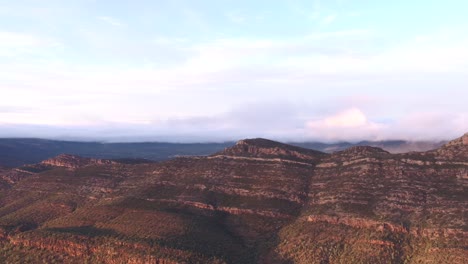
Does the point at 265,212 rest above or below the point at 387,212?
below

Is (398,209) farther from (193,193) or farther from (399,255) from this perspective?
(193,193)

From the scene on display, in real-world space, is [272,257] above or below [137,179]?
below

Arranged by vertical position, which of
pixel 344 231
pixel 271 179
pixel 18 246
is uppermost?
pixel 271 179

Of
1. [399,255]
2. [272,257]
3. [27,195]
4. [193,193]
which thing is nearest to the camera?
[399,255]

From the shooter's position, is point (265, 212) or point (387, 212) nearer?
point (387, 212)

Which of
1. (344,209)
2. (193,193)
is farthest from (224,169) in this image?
(344,209)

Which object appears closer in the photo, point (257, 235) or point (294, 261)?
point (294, 261)

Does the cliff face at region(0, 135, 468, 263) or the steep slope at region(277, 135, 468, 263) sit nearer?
the steep slope at region(277, 135, 468, 263)

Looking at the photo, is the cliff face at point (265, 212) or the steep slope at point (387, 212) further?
the cliff face at point (265, 212)
